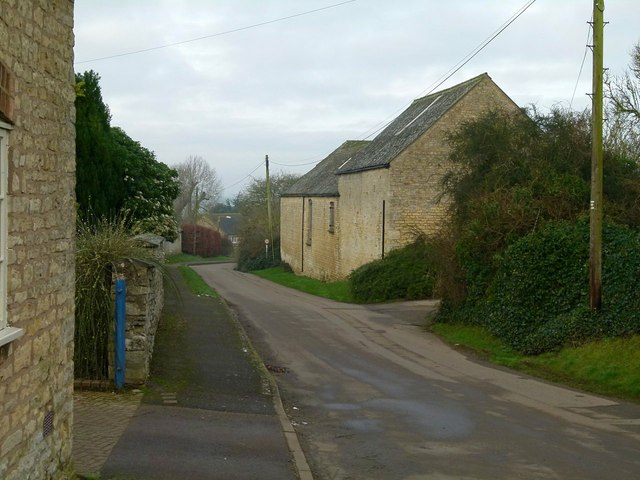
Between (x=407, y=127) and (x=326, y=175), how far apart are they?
12.0 metres

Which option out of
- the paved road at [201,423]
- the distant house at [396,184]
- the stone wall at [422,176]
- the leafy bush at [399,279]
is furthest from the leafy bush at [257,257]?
the paved road at [201,423]

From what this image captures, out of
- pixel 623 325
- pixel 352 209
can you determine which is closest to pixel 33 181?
pixel 623 325

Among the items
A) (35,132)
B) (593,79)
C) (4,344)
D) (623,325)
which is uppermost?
(593,79)

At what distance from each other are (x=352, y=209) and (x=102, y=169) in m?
17.4

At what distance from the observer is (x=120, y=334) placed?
10.9m

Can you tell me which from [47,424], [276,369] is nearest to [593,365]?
[276,369]

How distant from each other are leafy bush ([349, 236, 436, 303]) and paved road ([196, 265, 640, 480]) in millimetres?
9404

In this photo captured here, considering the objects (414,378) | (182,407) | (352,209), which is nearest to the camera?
(182,407)

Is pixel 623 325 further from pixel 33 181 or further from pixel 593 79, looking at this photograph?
pixel 33 181

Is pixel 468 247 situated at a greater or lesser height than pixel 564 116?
lesser

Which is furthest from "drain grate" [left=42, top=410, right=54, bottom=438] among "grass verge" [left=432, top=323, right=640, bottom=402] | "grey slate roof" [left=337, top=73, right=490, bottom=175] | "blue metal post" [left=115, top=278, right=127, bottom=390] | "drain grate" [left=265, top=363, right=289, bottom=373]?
"grey slate roof" [left=337, top=73, right=490, bottom=175]

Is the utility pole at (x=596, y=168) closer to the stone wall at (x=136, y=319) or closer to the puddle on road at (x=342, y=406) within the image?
the puddle on road at (x=342, y=406)

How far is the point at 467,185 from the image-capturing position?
23.0 meters

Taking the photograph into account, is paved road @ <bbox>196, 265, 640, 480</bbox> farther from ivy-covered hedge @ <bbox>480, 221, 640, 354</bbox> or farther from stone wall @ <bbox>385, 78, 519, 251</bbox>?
stone wall @ <bbox>385, 78, 519, 251</bbox>
